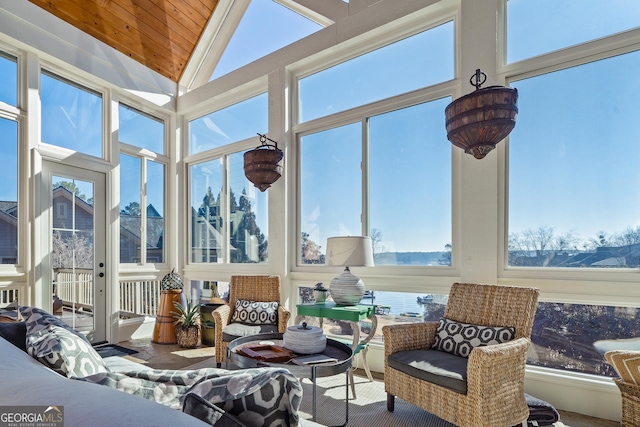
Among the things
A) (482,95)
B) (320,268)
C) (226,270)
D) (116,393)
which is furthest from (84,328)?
(482,95)

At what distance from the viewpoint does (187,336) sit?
4.37 m

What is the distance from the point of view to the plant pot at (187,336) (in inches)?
172

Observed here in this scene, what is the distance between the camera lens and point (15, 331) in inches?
57.5

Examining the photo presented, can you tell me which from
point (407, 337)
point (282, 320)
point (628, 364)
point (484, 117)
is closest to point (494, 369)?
point (407, 337)

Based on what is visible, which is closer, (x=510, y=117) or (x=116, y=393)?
(x=116, y=393)

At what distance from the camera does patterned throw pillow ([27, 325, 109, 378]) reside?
1.07m

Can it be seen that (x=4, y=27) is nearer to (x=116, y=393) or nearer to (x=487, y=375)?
(x=116, y=393)

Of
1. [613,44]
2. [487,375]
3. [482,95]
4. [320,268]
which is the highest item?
[613,44]

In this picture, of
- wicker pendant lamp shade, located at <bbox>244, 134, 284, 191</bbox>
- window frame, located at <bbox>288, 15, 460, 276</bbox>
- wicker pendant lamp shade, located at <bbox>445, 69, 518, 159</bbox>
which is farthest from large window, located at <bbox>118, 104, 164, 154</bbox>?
wicker pendant lamp shade, located at <bbox>445, 69, 518, 159</bbox>

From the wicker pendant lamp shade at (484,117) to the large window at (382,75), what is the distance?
3.39 feet

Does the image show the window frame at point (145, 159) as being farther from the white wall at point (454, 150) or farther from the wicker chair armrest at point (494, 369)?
the wicker chair armrest at point (494, 369)

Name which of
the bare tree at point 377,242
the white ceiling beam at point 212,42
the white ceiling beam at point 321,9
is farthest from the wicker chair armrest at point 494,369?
the white ceiling beam at point 212,42

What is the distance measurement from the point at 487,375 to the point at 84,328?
14.3 feet

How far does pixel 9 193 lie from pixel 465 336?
437cm
